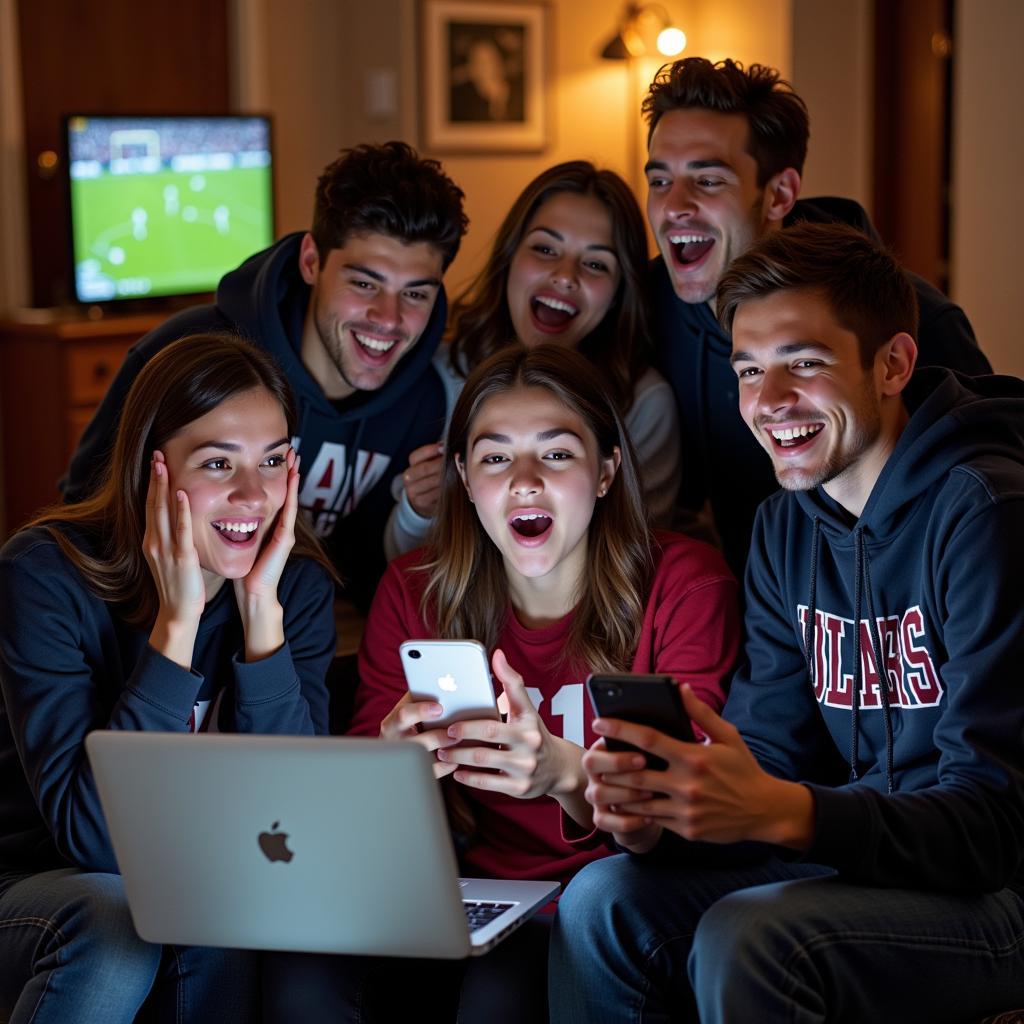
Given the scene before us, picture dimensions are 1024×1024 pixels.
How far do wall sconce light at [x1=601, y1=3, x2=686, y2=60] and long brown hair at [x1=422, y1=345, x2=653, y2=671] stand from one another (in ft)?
11.8

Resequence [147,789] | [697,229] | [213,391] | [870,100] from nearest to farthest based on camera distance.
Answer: [147,789]
[213,391]
[697,229]
[870,100]

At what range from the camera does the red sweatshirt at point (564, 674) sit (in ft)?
7.18

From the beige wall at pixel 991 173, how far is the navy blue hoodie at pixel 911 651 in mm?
2559

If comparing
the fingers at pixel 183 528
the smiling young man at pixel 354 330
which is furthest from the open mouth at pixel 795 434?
the smiling young man at pixel 354 330

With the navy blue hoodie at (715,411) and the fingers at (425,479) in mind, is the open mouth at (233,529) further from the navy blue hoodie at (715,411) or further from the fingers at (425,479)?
the navy blue hoodie at (715,411)

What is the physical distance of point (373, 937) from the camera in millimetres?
1739

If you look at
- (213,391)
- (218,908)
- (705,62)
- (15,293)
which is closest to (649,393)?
(705,62)

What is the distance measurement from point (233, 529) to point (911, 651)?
37.1 inches

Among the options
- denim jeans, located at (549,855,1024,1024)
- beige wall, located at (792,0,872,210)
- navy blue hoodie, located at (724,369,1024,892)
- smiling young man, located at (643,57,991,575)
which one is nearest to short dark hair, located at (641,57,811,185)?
smiling young man, located at (643,57,991,575)

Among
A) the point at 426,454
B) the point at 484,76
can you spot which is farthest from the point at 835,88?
the point at 426,454

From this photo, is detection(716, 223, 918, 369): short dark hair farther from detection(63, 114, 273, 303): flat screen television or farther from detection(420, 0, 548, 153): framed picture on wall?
detection(420, 0, 548, 153): framed picture on wall

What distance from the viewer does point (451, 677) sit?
190cm

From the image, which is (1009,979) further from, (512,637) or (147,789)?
(147,789)

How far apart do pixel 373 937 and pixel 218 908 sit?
0.61ft
